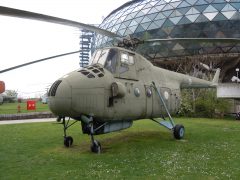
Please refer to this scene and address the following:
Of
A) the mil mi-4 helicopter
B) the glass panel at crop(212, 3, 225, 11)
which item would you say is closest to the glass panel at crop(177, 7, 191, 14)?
the glass panel at crop(212, 3, 225, 11)

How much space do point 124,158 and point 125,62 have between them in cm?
346

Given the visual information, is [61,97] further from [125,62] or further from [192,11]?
[192,11]

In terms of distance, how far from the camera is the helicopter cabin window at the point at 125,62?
10.0 metres

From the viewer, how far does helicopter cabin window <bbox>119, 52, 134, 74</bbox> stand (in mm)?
10045

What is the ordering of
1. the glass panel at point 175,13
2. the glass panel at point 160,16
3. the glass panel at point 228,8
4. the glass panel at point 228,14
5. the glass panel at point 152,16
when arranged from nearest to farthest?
1. the glass panel at point 228,14
2. the glass panel at point 228,8
3. the glass panel at point 175,13
4. the glass panel at point 160,16
5. the glass panel at point 152,16

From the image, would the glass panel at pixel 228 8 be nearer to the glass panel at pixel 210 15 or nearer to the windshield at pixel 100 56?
the glass panel at pixel 210 15

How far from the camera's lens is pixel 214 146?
33.5 feet

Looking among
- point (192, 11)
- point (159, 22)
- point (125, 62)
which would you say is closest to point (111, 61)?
point (125, 62)

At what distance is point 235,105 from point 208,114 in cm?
292

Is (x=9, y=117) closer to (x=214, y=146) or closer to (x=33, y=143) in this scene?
(x=33, y=143)

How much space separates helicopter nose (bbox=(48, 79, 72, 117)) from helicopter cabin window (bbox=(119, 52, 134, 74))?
230 cm

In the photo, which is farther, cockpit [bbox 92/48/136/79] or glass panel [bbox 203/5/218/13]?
glass panel [bbox 203/5/218/13]

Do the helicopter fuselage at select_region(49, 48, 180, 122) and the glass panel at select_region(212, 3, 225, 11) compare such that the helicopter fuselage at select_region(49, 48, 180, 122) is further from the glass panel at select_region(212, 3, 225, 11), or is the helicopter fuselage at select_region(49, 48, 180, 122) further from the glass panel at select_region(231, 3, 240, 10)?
the glass panel at select_region(231, 3, 240, 10)

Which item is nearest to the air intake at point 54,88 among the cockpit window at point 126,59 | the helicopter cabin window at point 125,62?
the helicopter cabin window at point 125,62
